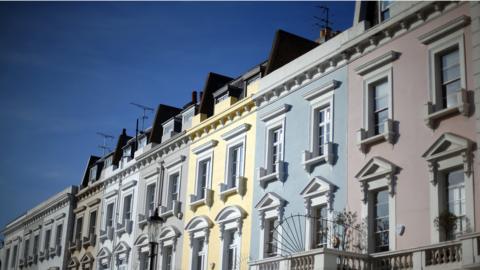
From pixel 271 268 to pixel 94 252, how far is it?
2092 centimetres

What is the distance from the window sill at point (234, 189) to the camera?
2705 centimetres

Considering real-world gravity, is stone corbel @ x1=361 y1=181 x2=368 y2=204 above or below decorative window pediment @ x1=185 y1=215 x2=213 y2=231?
below

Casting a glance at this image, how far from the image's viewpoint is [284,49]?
29125 millimetres

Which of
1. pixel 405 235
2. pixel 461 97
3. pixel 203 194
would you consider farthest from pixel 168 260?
pixel 461 97

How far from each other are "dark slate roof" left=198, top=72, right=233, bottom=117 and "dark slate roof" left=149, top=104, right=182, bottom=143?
519cm

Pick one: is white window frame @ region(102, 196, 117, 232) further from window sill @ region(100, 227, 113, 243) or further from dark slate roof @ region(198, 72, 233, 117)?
dark slate roof @ region(198, 72, 233, 117)

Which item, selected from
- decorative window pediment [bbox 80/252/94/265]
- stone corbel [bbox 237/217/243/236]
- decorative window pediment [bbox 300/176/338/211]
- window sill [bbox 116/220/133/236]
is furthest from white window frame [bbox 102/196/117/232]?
decorative window pediment [bbox 300/176/338/211]

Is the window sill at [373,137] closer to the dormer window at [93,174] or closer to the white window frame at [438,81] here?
the white window frame at [438,81]

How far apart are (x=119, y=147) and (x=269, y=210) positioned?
2025 centimetres

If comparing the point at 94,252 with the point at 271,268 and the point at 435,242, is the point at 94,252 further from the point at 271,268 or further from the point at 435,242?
the point at 435,242

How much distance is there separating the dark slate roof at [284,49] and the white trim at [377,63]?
6.46 meters

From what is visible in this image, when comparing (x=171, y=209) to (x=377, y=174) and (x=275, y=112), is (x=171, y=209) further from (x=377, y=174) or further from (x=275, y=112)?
(x=377, y=174)

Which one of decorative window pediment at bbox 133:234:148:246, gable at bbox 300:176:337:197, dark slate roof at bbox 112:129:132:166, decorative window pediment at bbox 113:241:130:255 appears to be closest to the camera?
gable at bbox 300:176:337:197

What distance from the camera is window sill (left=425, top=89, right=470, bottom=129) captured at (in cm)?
1805
